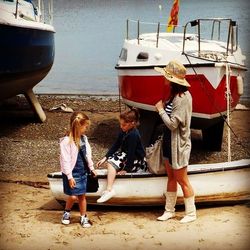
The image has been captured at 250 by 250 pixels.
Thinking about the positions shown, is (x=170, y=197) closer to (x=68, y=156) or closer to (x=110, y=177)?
(x=110, y=177)

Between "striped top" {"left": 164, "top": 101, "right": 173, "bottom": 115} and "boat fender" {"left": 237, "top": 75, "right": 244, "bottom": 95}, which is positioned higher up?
"striped top" {"left": 164, "top": 101, "right": 173, "bottom": 115}

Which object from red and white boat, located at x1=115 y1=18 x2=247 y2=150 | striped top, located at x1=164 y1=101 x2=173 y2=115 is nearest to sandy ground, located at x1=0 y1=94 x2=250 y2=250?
striped top, located at x1=164 y1=101 x2=173 y2=115

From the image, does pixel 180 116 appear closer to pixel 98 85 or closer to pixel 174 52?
pixel 174 52

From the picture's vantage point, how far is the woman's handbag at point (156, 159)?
5348 mm

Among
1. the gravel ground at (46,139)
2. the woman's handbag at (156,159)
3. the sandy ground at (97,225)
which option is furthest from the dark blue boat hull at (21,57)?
the woman's handbag at (156,159)

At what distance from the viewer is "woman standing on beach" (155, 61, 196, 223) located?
4965 mm

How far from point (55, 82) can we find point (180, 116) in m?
19.1

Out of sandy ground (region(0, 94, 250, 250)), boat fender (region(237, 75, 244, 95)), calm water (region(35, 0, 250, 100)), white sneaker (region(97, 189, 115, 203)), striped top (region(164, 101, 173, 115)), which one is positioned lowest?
calm water (region(35, 0, 250, 100))

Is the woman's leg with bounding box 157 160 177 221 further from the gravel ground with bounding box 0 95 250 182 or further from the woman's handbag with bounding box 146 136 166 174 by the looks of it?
the gravel ground with bounding box 0 95 250 182

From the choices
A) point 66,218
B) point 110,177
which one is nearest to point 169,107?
point 110,177

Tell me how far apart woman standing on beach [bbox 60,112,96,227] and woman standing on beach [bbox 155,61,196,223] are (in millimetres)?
769

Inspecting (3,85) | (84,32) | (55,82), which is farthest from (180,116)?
(84,32)

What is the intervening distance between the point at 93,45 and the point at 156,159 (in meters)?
31.8

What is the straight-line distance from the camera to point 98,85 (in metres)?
22.4
